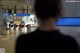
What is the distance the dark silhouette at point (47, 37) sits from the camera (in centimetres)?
127

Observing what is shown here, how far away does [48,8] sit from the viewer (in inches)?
50.1

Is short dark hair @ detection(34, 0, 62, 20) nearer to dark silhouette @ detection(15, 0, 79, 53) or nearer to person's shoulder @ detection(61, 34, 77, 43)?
dark silhouette @ detection(15, 0, 79, 53)

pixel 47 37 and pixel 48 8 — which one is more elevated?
pixel 48 8

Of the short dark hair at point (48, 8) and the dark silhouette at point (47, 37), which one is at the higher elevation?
the short dark hair at point (48, 8)

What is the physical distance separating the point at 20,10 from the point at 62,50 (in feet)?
89.0

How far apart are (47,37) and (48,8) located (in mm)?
162

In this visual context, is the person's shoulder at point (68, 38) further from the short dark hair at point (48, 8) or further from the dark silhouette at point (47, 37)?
the short dark hair at point (48, 8)

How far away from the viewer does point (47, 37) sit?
1.28m

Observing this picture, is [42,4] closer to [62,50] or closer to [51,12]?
[51,12]

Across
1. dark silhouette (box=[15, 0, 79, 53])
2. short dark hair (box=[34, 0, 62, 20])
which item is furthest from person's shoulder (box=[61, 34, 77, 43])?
short dark hair (box=[34, 0, 62, 20])

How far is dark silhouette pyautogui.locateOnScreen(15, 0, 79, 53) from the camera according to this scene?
4.16ft

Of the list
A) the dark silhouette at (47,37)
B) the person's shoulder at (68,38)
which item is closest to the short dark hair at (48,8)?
the dark silhouette at (47,37)

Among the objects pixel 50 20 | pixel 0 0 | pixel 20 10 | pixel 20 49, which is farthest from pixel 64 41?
pixel 20 10

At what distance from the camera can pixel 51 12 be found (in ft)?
4.20
